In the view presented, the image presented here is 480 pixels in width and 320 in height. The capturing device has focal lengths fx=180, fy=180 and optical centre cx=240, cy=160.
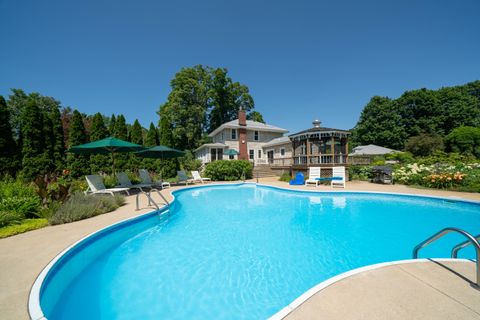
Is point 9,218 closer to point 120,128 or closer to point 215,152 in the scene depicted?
point 120,128

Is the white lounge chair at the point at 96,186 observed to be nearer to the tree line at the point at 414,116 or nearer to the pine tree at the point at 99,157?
the pine tree at the point at 99,157

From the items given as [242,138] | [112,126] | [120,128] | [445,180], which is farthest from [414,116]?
[112,126]

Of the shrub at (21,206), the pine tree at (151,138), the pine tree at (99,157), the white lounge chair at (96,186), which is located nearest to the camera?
the shrub at (21,206)

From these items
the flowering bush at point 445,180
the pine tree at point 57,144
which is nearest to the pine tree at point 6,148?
the pine tree at point 57,144

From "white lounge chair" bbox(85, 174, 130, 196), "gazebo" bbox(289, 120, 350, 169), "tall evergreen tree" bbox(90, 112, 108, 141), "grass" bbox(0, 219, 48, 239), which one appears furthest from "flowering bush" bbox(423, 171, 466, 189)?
"tall evergreen tree" bbox(90, 112, 108, 141)

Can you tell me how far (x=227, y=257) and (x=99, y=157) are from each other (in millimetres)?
18596

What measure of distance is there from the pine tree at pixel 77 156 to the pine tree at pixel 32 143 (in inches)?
70.8

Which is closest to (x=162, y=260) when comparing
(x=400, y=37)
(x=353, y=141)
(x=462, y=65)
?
(x=400, y=37)

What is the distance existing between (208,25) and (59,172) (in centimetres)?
1785

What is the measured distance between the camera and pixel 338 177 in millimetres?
13242

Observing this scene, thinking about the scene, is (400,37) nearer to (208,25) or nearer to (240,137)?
(208,25)

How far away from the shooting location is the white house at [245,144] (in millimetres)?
24516

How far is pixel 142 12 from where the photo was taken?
11641mm

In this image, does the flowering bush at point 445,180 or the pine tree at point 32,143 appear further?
the pine tree at point 32,143
